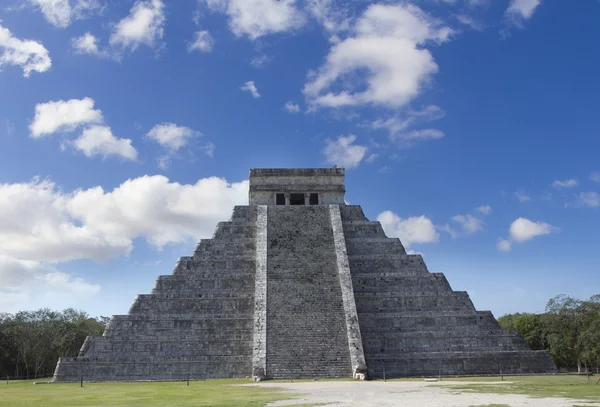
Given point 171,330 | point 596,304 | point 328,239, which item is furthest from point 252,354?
point 596,304

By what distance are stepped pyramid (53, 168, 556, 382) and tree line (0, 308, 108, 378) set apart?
560 inches

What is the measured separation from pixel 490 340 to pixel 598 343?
7.06 m

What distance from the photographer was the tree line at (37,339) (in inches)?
1252

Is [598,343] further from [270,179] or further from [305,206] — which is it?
[270,179]

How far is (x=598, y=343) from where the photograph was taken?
78.1 ft

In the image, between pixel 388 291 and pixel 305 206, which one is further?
pixel 305 206

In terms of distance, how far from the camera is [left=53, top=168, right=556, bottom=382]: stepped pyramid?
60.7 ft

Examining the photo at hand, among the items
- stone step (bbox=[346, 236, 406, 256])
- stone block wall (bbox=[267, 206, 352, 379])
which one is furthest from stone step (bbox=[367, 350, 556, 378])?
stone step (bbox=[346, 236, 406, 256])

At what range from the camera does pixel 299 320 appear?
19781 mm

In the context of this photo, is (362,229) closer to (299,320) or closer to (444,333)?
(444,333)

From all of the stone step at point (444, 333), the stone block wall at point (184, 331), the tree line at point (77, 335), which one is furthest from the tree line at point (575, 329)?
the stone block wall at point (184, 331)

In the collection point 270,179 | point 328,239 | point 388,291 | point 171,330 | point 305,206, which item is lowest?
point 171,330

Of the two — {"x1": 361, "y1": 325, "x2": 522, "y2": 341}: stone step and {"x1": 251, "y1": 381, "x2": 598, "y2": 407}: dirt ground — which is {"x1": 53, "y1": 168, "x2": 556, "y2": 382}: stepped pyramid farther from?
{"x1": 251, "y1": 381, "x2": 598, "y2": 407}: dirt ground

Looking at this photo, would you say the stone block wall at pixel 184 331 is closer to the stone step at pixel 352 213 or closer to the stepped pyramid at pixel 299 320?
the stepped pyramid at pixel 299 320
